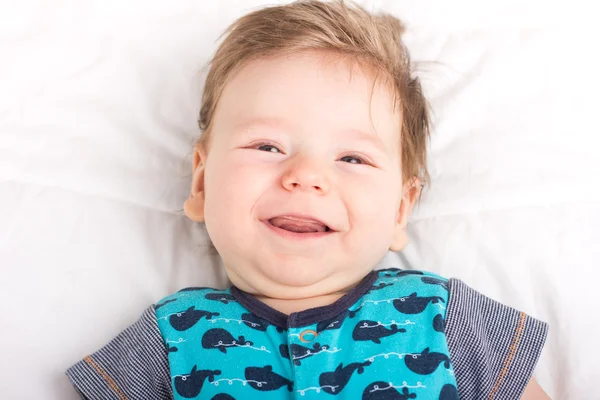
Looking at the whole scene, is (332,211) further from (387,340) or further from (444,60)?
(444,60)

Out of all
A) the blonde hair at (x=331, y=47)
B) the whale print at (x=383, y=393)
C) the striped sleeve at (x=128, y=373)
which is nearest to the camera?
the whale print at (x=383, y=393)

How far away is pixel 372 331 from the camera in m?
1.21

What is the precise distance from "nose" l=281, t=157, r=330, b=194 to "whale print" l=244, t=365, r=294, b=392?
311 mm

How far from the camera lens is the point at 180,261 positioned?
1.52m

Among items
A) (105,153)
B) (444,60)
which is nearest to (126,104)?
(105,153)

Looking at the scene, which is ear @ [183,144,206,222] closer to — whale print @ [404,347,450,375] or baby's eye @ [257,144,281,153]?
baby's eye @ [257,144,281,153]

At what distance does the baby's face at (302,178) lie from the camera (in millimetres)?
1216

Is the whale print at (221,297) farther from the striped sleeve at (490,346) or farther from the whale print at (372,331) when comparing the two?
the striped sleeve at (490,346)

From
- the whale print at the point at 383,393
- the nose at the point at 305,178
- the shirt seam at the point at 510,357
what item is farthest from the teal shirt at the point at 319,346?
the nose at the point at 305,178

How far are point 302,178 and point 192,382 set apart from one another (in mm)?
396

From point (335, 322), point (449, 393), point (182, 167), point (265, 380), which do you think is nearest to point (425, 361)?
point (449, 393)

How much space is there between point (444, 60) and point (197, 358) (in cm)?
91

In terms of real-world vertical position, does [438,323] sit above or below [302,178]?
below

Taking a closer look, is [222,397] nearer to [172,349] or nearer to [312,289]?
[172,349]
